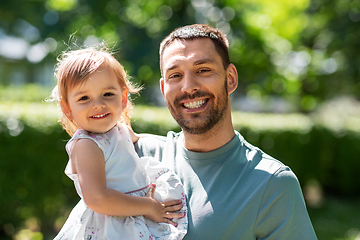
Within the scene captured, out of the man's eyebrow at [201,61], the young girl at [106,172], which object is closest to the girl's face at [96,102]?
the young girl at [106,172]

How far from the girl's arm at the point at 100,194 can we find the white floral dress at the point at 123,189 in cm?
4

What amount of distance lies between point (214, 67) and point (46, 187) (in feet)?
12.7

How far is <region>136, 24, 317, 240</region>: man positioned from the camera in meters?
1.67

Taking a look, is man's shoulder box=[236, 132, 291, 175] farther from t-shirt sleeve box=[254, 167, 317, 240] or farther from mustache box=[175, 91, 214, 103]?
mustache box=[175, 91, 214, 103]

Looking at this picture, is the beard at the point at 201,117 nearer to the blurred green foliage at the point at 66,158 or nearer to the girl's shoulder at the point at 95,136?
the girl's shoulder at the point at 95,136

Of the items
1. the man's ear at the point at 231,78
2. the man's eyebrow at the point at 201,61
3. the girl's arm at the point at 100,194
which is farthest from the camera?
the man's ear at the point at 231,78

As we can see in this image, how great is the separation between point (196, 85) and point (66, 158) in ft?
11.5

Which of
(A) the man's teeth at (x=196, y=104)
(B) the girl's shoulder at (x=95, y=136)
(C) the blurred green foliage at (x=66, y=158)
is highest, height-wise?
(A) the man's teeth at (x=196, y=104)

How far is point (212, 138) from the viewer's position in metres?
2.04

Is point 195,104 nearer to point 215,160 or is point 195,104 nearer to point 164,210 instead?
point 215,160

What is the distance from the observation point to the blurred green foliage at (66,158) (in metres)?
4.73

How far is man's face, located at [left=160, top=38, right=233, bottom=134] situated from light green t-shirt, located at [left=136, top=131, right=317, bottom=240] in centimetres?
22

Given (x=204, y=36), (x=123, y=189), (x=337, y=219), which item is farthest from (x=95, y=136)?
(x=337, y=219)

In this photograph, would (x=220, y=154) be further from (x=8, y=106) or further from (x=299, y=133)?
(x=299, y=133)
